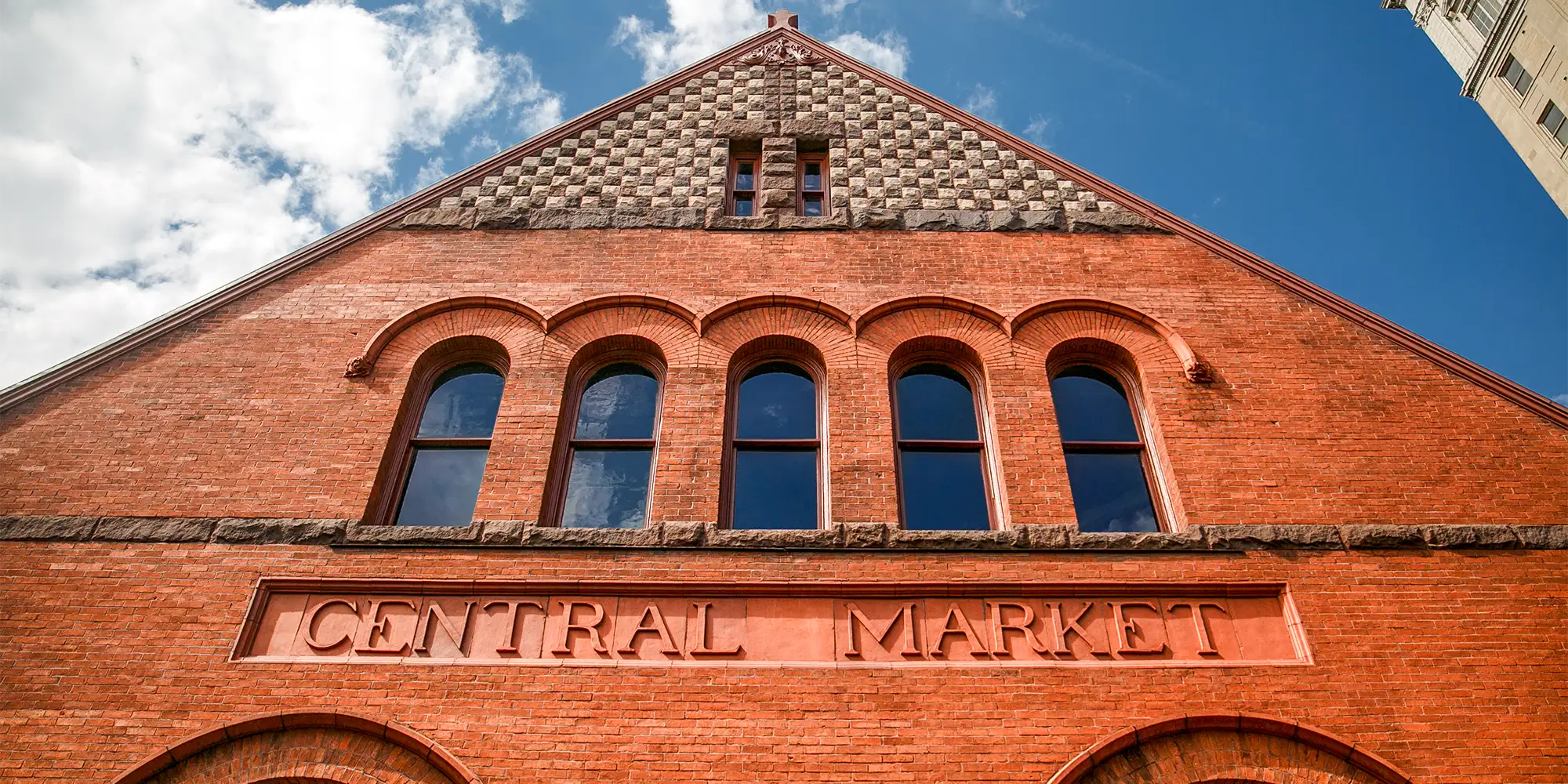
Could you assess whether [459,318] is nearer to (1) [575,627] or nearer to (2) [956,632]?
(1) [575,627]

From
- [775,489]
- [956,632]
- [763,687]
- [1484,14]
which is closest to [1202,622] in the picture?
[956,632]

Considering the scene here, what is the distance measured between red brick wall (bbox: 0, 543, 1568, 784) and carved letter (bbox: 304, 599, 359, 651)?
6.8 inches

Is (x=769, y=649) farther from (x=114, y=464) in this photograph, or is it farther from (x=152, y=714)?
(x=114, y=464)

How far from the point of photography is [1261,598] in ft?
24.2

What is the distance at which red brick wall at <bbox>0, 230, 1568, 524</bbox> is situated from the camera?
7953 millimetres

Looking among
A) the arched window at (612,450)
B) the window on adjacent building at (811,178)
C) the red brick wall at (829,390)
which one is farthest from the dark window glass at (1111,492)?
the window on adjacent building at (811,178)

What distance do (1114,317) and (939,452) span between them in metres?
2.26

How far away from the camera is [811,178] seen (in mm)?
11203

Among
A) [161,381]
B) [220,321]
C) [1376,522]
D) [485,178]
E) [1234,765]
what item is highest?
[485,178]

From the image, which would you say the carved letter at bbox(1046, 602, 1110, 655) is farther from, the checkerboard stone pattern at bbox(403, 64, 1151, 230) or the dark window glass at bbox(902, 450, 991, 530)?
the checkerboard stone pattern at bbox(403, 64, 1151, 230)

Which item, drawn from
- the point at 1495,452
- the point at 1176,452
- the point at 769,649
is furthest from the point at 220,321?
the point at 1495,452

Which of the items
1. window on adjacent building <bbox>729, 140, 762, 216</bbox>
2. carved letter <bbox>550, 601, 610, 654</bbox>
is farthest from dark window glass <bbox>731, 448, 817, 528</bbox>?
window on adjacent building <bbox>729, 140, 762, 216</bbox>

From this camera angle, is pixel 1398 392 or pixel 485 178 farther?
pixel 485 178

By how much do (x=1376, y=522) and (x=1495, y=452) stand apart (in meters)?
1.49
